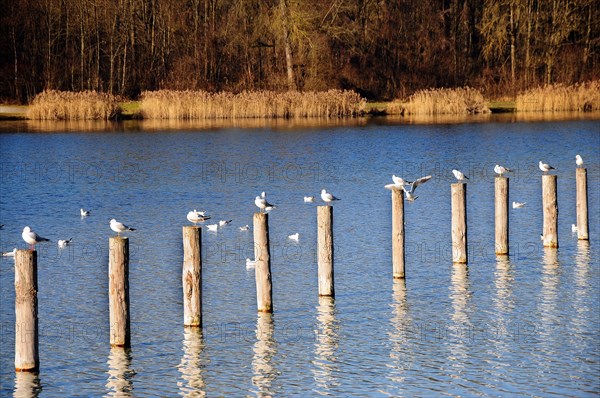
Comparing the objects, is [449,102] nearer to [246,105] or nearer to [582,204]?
[246,105]

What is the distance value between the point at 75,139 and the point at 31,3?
64.7 feet

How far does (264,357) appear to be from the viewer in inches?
556

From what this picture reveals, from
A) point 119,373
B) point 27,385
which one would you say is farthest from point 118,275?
point 27,385

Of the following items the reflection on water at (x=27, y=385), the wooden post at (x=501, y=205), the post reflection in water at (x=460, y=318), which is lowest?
the reflection on water at (x=27, y=385)

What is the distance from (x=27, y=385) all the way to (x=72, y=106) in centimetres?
4219

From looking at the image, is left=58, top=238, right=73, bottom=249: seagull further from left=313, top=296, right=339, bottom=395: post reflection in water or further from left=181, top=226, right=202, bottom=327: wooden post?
left=181, top=226, right=202, bottom=327: wooden post

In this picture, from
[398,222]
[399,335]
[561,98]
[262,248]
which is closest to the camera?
[399,335]

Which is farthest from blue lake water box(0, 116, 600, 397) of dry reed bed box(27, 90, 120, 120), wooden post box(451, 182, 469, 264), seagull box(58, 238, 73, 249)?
dry reed bed box(27, 90, 120, 120)

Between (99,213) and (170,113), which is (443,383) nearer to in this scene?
(99,213)

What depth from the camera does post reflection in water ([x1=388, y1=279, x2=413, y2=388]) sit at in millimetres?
13516

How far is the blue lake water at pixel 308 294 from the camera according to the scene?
43.7 feet

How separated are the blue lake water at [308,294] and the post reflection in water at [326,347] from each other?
0.04 m

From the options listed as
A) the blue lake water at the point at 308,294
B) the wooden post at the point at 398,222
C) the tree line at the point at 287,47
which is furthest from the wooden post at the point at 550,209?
the tree line at the point at 287,47

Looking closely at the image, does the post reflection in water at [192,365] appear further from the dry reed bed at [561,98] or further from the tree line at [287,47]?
the tree line at [287,47]
